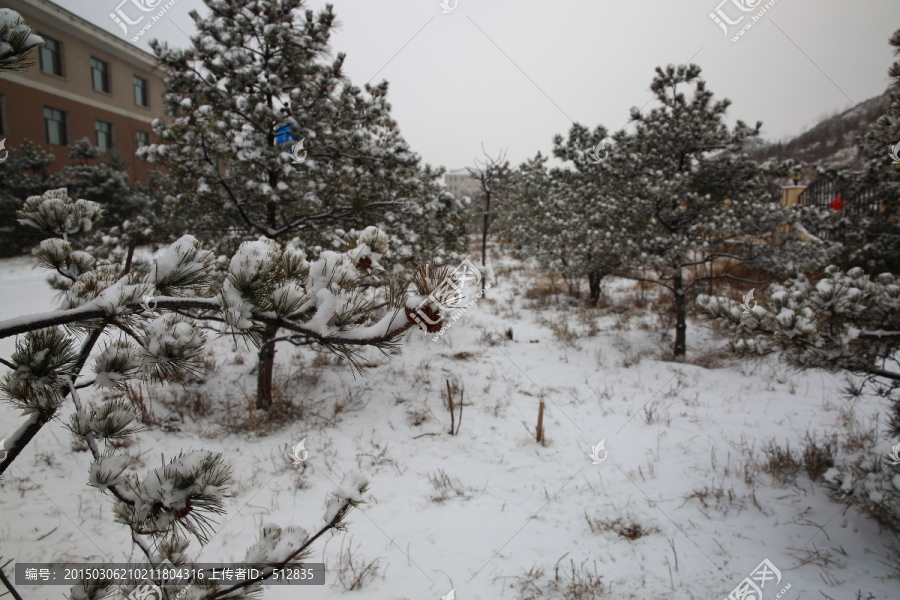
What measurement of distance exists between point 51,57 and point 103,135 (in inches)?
146

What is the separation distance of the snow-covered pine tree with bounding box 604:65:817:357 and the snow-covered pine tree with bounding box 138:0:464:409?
366 cm

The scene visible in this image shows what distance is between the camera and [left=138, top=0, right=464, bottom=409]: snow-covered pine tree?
15.3 feet

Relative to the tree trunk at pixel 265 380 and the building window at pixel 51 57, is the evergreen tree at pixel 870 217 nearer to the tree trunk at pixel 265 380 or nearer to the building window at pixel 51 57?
the tree trunk at pixel 265 380

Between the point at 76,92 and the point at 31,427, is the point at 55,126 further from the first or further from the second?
the point at 31,427

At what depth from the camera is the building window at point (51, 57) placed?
16094 mm

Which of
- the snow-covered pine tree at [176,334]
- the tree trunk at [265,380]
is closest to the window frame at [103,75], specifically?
the tree trunk at [265,380]

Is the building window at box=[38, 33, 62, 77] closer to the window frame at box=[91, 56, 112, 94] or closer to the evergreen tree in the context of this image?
the window frame at box=[91, 56, 112, 94]

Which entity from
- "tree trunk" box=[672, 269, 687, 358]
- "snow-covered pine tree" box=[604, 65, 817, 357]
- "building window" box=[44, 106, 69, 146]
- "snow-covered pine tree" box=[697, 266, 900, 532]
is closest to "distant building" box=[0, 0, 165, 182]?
"building window" box=[44, 106, 69, 146]

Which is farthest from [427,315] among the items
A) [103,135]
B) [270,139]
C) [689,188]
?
[103,135]

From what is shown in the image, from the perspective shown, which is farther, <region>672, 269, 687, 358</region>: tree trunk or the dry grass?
<region>672, 269, 687, 358</region>: tree trunk

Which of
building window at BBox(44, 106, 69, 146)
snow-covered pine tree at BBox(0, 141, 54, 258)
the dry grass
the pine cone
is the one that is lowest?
the dry grass

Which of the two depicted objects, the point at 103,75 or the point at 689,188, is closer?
the point at 689,188

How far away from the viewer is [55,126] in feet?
57.5

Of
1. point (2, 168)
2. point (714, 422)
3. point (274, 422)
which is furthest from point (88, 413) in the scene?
point (2, 168)
